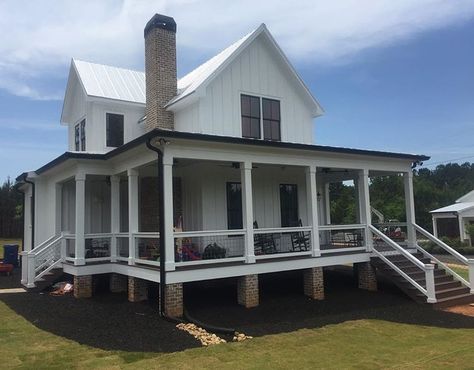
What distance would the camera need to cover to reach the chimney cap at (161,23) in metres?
14.9

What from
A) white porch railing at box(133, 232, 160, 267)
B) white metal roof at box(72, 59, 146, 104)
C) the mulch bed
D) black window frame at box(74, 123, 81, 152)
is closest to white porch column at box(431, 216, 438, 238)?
the mulch bed

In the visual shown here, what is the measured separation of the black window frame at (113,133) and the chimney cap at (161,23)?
10.8 feet

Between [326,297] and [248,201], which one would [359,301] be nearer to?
[326,297]

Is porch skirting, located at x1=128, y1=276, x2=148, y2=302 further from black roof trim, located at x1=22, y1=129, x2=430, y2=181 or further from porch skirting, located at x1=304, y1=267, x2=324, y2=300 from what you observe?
porch skirting, located at x1=304, y1=267, x2=324, y2=300

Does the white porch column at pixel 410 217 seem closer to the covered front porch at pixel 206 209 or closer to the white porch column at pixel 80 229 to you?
the covered front porch at pixel 206 209

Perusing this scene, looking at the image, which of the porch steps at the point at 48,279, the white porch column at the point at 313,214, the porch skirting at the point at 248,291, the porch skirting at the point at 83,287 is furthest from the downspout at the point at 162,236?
the porch steps at the point at 48,279

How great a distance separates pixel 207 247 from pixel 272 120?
573 cm

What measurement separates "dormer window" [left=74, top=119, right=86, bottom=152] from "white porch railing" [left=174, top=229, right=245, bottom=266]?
6490 millimetres

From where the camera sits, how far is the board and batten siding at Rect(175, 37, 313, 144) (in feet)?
47.3

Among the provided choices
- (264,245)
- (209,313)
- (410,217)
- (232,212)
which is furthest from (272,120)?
A: (209,313)

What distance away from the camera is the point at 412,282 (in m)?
12.7

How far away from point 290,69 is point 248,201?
6311 mm

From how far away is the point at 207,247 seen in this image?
1227cm

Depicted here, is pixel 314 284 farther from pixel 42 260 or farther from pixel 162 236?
→ pixel 42 260
